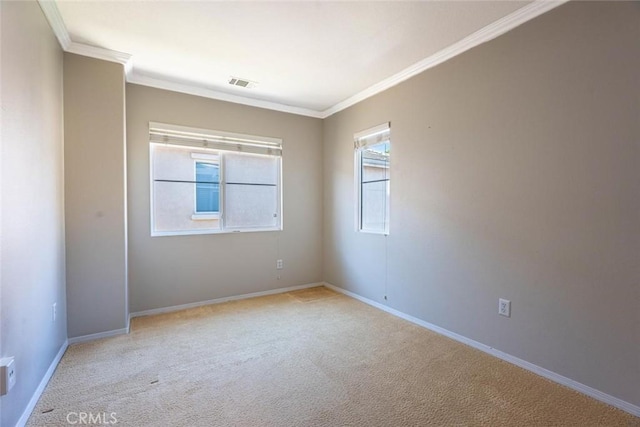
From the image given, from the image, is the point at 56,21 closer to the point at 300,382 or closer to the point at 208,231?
the point at 208,231

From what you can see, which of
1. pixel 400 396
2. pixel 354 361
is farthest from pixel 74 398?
pixel 400 396

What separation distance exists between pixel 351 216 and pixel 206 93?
2320mm

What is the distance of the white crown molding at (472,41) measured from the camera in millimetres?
2008

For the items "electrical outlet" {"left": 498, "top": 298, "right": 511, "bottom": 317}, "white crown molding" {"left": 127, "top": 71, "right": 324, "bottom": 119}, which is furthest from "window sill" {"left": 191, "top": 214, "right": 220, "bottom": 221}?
"electrical outlet" {"left": 498, "top": 298, "right": 511, "bottom": 317}

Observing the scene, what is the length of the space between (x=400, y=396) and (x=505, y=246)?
4.43ft

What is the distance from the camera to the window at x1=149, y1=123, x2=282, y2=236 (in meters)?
3.36

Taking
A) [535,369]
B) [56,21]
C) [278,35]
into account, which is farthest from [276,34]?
[535,369]

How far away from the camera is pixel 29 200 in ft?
5.80

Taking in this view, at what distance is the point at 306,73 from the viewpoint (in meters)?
3.08

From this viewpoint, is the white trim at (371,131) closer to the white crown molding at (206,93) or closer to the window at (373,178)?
the window at (373,178)

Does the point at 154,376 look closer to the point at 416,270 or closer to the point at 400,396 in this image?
the point at 400,396

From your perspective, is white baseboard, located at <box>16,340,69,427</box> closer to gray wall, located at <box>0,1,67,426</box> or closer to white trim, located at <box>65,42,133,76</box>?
gray wall, located at <box>0,1,67,426</box>

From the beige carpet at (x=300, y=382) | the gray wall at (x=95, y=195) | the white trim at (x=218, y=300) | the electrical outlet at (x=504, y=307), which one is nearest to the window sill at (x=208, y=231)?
the gray wall at (x=95, y=195)

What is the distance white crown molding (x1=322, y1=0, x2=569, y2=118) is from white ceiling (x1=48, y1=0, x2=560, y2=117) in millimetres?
15
